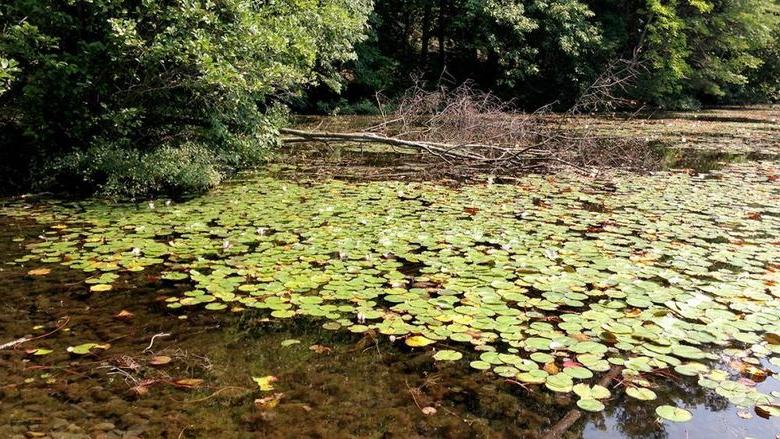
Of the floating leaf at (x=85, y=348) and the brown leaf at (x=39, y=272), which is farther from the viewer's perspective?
the brown leaf at (x=39, y=272)

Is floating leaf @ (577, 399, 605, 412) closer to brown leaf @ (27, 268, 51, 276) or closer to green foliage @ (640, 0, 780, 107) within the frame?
brown leaf @ (27, 268, 51, 276)

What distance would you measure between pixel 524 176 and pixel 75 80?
633 cm

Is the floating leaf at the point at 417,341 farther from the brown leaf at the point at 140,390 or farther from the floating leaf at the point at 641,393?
the brown leaf at the point at 140,390

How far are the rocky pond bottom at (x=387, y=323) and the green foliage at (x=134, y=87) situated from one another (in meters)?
1.13

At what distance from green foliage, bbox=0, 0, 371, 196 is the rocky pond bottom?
44.4 inches

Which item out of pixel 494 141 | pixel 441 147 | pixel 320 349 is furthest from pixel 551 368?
pixel 494 141

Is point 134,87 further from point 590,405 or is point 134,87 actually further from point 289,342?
point 590,405

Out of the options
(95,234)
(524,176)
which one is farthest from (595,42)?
(95,234)

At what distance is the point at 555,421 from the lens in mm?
2570

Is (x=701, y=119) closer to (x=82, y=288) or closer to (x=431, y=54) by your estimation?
(x=431, y=54)

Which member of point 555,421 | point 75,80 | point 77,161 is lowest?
point 555,421

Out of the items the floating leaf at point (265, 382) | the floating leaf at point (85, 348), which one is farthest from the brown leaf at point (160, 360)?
the floating leaf at point (265, 382)

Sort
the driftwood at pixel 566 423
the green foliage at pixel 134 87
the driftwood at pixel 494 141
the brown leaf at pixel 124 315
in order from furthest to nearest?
the driftwood at pixel 494 141
the green foliage at pixel 134 87
the brown leaf at pixel 124 315
the driftwood at pixel 566 423

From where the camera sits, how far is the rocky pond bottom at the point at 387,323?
103 inches
